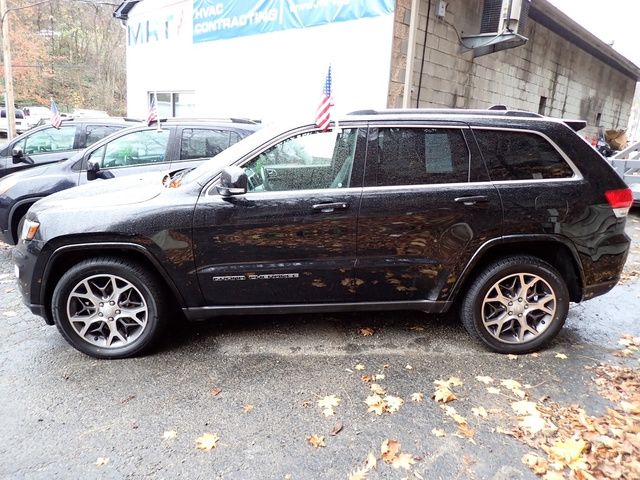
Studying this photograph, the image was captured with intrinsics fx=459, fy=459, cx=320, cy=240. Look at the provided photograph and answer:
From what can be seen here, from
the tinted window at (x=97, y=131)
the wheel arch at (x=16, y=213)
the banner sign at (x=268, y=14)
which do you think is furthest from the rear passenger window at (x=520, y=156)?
the tinted window at (x=97, y=131)

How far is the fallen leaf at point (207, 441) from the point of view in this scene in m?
2.53

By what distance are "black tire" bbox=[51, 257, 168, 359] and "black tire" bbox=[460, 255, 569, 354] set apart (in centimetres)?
235

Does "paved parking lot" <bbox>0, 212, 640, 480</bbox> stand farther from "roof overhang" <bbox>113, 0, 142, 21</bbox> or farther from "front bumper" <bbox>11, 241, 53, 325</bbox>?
"roof overhang" <bbox>113, 0, 142, 21</bbox>

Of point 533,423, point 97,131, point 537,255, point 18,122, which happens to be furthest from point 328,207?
point 18,122

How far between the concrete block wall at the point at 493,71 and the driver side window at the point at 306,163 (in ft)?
17.1

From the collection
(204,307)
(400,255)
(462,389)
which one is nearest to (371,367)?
(462,389)

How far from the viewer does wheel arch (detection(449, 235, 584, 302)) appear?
342 cm

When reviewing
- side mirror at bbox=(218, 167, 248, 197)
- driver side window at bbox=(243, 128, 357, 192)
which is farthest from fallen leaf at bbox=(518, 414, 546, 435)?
side mirror at bbox=(218, 167, 248, 197)

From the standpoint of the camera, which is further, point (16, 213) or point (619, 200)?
point (16, 213)

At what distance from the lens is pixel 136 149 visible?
5965 millimetres

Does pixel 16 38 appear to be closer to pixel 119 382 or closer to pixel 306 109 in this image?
pixel 306 109

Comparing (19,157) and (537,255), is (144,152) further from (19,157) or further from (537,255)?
(537,255)

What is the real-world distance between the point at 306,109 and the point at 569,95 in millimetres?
10346

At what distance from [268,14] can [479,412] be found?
949cm
